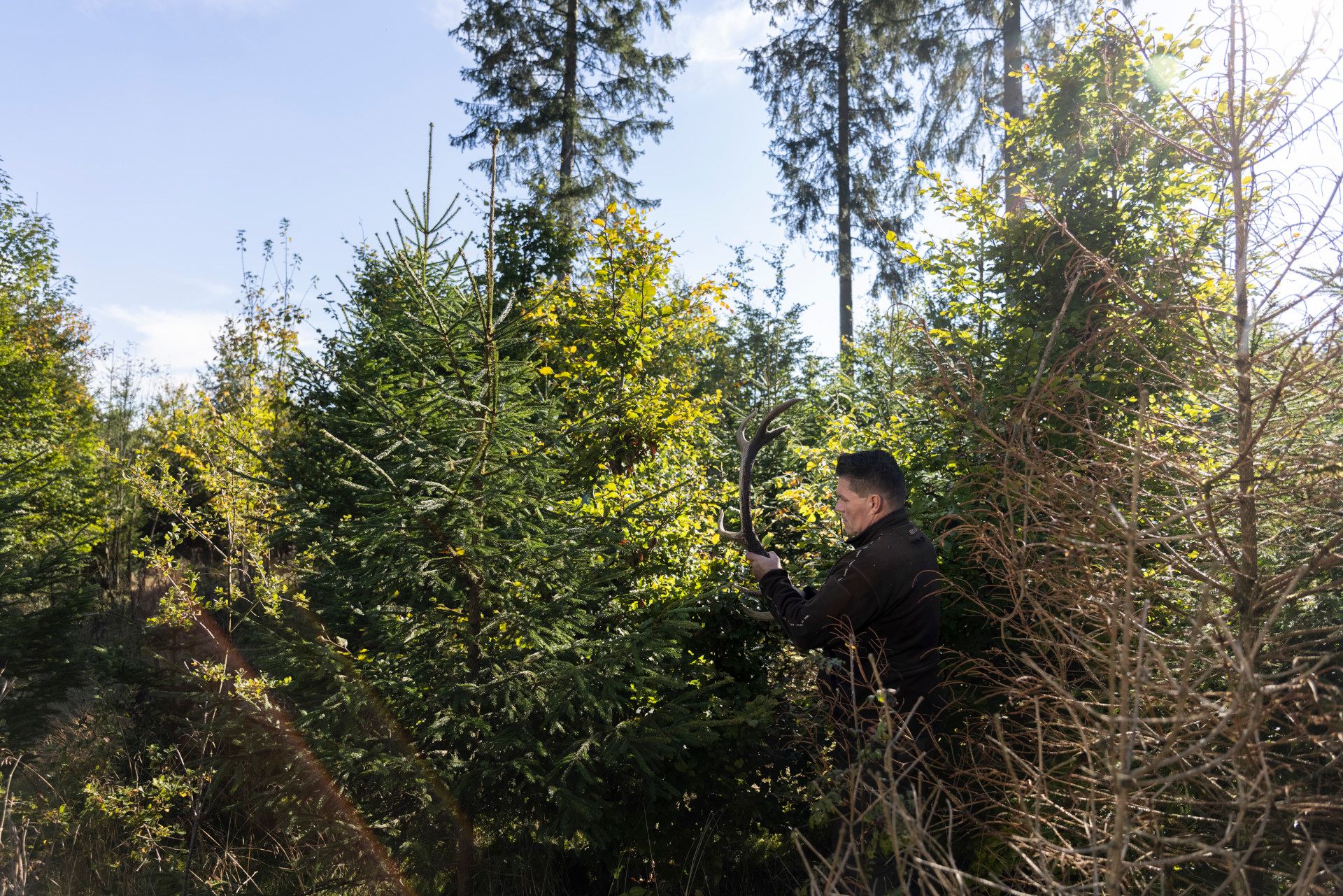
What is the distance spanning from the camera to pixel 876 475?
3449 millimetres

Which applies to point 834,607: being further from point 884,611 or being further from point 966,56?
point 966,56

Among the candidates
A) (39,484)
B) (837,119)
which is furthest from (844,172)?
(39,484)

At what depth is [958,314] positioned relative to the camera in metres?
6.28

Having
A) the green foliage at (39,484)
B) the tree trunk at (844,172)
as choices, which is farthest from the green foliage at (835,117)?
the green foliage at (39,484)

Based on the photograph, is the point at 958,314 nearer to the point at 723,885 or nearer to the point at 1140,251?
the point at 1140,251

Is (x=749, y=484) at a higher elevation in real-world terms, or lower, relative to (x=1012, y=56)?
lower

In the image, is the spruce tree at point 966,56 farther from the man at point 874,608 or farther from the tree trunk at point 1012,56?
the man at point 874,608

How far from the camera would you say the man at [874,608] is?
3242mm

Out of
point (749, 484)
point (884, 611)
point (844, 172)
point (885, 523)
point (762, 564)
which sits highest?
point (844, 172)

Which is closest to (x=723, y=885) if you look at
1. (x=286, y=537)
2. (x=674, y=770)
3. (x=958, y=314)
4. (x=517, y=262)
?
(x=674, y=770)

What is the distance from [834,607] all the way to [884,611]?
0.22m

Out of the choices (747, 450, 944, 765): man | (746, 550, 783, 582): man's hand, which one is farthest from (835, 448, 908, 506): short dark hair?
(746, 550, 783, 582): man's hand

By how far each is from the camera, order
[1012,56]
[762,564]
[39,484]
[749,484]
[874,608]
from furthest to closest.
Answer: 1. [1012,56]
2. [39,484]
3. [749,484]
4. [762,564]
5. [874,608]

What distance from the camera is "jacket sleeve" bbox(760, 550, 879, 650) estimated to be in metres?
3.24
